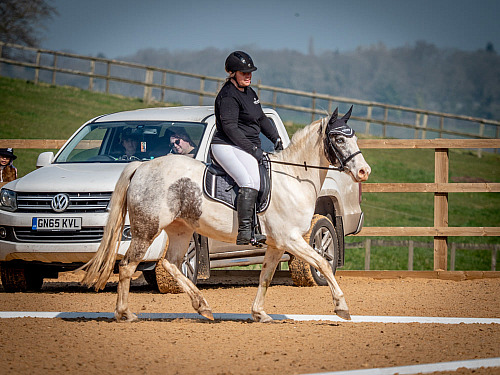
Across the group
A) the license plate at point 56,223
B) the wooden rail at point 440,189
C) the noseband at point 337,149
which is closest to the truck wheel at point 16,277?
the license plate at point 56,223

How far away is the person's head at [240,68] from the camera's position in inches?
296

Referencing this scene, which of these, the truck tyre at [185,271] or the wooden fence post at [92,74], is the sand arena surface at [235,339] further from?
the wooden fence post at [92,74]

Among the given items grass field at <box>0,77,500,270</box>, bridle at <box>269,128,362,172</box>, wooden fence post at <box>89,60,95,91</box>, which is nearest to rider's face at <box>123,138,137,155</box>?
bridle at <box>269,128,362,172</box>

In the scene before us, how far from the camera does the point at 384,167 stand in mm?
29719

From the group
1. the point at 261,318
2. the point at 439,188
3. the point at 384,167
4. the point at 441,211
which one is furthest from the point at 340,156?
the point at 384,167

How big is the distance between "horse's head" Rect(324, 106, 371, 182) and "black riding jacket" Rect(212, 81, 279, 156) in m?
0.72

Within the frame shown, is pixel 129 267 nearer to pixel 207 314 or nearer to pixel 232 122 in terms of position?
pixel 207 314

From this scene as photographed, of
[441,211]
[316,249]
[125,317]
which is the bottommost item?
[125,317]

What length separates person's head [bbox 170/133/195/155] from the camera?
9.47m

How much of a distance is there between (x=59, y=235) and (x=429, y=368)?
5110 mm

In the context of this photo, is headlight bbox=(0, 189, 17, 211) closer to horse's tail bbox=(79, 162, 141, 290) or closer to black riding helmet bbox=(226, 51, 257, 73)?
horse's tail bbox=(79, 162, 141, 290)

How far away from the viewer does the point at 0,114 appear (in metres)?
27.0

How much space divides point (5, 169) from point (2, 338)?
6.38m

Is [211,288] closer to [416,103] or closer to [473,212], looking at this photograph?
[473,212]
